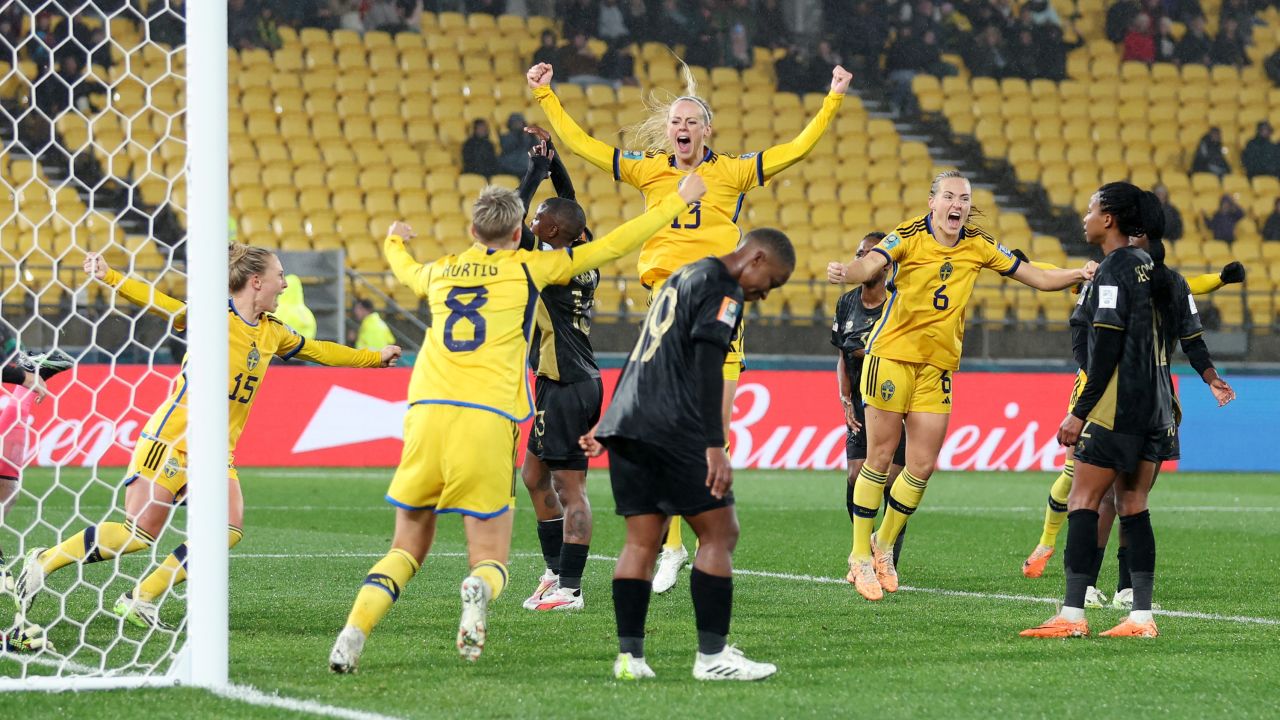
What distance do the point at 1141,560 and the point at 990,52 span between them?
2075cm

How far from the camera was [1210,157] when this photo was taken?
25203mm

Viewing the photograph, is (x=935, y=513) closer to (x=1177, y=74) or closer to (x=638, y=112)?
(x=638, y=112)

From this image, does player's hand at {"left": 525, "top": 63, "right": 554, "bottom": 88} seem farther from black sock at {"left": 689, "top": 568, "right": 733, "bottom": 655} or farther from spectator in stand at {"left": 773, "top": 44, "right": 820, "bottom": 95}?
spectator in stand at {"left": 773, "top": 44, "right": 820, "bottom": 95}

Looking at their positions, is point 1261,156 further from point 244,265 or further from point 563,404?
point 244,265

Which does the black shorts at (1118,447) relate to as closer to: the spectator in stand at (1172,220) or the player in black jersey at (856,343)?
the player in black jersey at (856,343)

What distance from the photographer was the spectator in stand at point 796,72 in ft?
81.6

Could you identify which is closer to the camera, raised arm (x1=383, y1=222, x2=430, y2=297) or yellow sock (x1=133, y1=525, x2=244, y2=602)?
raised arm (x1=383, y1=222, x2=430, y2=297)

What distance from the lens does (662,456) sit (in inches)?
207

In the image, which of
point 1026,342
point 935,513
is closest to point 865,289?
point 935,513

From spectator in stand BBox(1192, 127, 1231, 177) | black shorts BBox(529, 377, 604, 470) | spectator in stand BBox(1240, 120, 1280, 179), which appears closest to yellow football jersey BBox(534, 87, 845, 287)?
black shorts BBox(529, 377, 604, 470)

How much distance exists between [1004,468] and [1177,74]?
38.6ft

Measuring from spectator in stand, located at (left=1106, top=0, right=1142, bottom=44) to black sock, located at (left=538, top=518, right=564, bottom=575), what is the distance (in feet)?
71.3

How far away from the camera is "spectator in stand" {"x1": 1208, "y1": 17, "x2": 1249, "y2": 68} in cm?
2695

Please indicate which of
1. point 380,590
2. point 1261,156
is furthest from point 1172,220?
point 380,590
